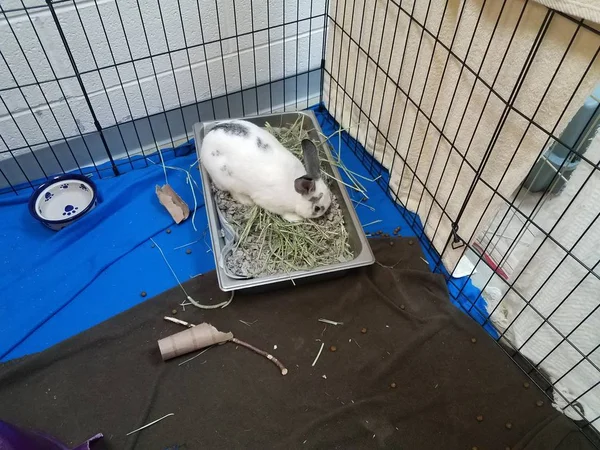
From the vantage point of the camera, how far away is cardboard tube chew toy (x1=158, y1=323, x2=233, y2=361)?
1662mm

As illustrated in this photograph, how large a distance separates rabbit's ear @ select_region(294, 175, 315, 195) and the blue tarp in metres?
0.45

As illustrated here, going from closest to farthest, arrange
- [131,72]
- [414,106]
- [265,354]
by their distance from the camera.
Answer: [265,354], [414,106], [131,72]

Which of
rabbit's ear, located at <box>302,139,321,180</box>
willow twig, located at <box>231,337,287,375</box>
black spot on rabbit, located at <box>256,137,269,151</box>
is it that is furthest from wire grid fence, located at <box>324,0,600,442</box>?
willow twig, located at <box>231,337,287,375</box>

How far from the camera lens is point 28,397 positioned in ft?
5.28

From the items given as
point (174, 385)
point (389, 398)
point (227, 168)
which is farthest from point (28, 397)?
point (389, 398)

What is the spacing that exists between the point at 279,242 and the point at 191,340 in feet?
1.68

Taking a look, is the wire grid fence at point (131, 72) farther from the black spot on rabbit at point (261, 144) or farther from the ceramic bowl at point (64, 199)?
the black spot on rabbit at point (261, 144)

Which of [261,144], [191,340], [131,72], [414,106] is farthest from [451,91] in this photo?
[131,72]

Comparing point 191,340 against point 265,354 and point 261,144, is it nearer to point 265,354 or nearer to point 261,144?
A: point 265,354

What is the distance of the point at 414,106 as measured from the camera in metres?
1.96

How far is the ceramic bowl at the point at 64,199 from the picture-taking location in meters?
2.07

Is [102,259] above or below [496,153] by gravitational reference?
below

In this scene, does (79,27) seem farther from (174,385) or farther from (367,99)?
(174,385)

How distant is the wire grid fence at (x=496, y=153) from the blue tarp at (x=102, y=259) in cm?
16
